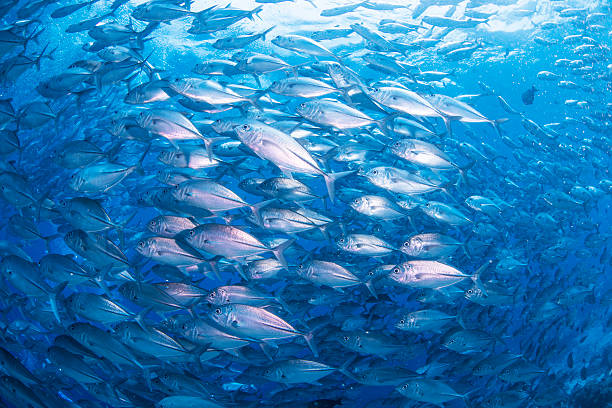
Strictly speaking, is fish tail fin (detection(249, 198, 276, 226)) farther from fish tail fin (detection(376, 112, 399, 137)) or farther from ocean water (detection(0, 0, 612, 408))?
fish tail fin (detection(376, 112, 399, 137))

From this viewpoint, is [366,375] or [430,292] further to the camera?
[430,292]

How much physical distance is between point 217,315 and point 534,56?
28514 mm

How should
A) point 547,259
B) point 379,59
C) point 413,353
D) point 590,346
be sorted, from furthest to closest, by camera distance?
point 590,346
point 547,259
point 379,59
point 413,353

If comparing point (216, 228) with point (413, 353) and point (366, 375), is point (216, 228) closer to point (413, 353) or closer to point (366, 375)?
point (366, 375)

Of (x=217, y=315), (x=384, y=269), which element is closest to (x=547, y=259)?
(x=384, y=269)

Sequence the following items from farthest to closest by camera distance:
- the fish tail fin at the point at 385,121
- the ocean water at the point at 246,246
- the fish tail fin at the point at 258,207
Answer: the fish tail fin at the point at 385,121 < the ocean water at the point at 246,246 < the fish tail fin at the point at 258,207

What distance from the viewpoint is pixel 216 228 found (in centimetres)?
386

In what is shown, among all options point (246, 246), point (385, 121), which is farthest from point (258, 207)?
point (385, 121)

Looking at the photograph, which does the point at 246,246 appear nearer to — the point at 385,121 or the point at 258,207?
the point at 258,207

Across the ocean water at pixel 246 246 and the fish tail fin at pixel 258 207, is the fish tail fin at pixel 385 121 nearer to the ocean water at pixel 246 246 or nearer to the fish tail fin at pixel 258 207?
the ocean water at pixel 246 246

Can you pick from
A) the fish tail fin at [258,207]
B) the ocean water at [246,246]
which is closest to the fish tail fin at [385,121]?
the ocean water at [246,246]

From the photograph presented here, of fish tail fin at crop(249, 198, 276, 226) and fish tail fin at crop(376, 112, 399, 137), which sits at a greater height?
fish tail fin at crop(376, 112, 399, 137)

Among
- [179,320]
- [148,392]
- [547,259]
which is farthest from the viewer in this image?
[547,259]

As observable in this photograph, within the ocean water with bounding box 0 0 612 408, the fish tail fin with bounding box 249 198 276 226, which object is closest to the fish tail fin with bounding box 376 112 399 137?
the ocean water with bounding box 0 0 612 408
